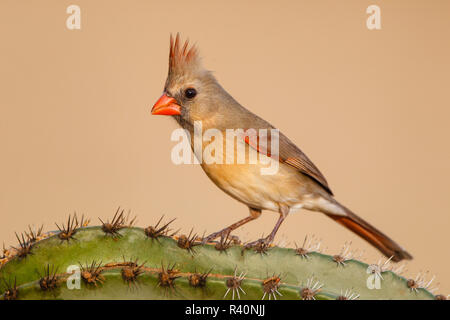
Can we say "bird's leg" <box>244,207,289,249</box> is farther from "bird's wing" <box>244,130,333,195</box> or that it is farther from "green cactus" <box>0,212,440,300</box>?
"bird's wing" <box>244,130,333,195</box>

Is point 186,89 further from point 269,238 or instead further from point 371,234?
point 371,234

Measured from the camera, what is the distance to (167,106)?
200 centimetres

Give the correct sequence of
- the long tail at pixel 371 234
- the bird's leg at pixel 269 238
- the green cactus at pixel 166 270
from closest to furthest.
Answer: the green cactus at pixel 166 270 < the bird's leg at pixel 269 238 < the long tail at pixel 371 234

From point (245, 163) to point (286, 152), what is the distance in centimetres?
24

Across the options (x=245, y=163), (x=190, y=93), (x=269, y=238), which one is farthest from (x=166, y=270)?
(x=190, y=93)

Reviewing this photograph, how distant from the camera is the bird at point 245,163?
1.97m

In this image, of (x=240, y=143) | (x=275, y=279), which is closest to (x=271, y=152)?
(x=240, y=143)

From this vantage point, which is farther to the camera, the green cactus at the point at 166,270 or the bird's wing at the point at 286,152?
the bird's wing at the point at 286,152

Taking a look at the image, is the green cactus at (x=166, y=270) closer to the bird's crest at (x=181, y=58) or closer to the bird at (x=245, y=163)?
the bird at (x=245, y=163)

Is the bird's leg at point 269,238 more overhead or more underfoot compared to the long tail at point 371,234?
more overhead

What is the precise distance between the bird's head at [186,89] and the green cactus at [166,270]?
2.02 feet

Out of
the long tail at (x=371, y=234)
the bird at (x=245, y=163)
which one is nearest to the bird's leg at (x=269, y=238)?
the bird at (x=245, y=163)
